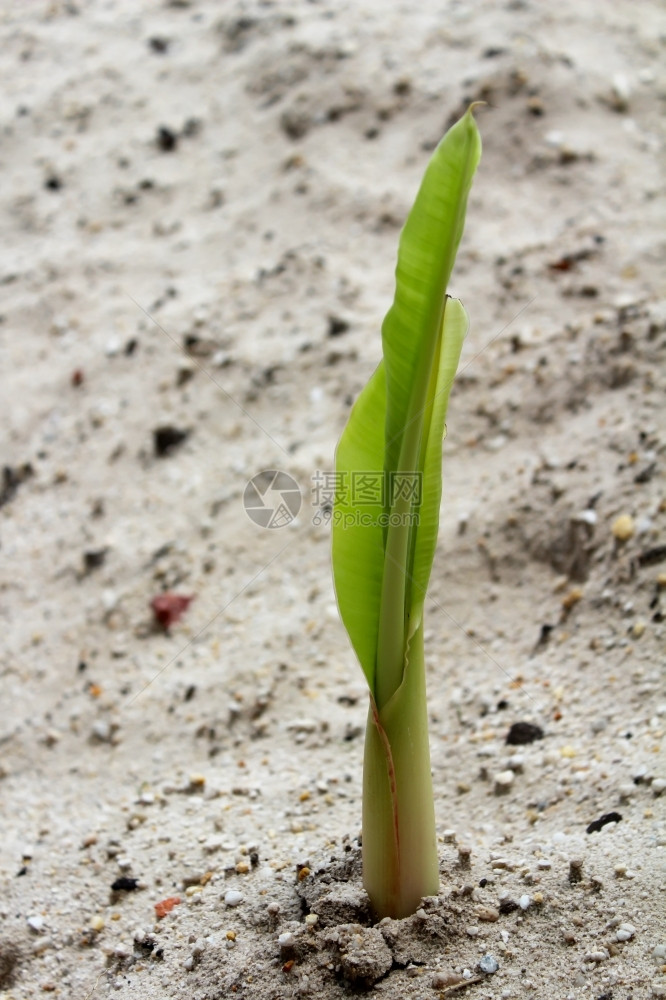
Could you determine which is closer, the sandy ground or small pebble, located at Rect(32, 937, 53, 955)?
the sandy ground

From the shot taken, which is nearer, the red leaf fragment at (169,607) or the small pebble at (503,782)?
the small pebble at (503,782)

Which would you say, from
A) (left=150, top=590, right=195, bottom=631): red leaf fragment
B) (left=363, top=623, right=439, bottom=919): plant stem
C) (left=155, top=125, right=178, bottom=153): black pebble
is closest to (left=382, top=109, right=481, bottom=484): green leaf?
(left=363, top=623, right=439, bottom=919): plant stem

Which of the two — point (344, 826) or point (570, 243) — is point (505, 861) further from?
point (570, 243)

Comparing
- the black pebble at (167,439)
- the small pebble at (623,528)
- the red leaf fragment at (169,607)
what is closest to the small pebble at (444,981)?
the small pebble at (623,528)

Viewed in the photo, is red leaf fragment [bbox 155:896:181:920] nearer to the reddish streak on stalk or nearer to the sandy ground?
the sandy ground

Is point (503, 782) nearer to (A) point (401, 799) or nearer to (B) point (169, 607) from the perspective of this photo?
(A) point (401, 799)

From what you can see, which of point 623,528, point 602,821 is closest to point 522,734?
point 602,821

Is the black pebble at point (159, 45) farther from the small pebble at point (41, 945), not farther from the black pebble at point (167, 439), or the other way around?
the small pebble at point (41, 945)
